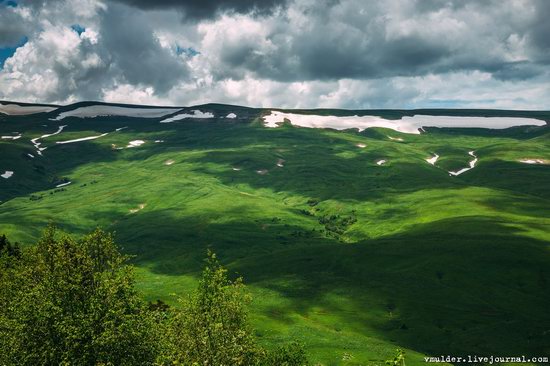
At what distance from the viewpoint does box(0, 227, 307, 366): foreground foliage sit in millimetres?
46750

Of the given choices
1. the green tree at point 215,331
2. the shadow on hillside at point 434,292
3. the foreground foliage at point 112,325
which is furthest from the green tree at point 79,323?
the shadow on hillside at point 434,292

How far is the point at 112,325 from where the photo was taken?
154ft

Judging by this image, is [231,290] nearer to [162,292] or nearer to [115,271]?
[115,271]

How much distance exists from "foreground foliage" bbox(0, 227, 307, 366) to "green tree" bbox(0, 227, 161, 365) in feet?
0.27

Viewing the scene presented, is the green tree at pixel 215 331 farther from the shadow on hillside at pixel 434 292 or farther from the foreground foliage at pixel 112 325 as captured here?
the shadow on hillside at pixel 434 292

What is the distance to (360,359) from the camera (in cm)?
10312

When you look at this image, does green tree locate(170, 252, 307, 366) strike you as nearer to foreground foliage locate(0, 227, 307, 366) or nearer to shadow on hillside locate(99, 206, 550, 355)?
foreground foliage locate(0, 227, 307, 366)

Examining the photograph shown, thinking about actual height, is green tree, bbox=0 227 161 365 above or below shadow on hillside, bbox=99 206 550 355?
above

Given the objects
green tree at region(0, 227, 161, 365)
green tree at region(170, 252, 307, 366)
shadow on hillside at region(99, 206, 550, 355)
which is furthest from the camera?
shadow on hillside at region(99, 206, 550, 355)

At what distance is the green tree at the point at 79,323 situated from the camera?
47.0m

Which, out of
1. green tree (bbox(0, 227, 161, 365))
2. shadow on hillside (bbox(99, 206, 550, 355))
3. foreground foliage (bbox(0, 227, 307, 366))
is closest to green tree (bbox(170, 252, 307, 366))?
foreground foliage (bbox(0, 227, 307, 366))

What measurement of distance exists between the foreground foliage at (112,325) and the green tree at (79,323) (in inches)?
3.3

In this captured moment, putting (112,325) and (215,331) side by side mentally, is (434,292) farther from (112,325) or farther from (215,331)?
(112,325)

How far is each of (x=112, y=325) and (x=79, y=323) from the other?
4131mm
